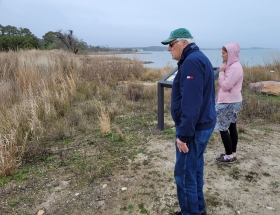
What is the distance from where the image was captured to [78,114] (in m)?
5.37

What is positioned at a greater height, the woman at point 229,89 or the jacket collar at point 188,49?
the jacket collar at point 188,49

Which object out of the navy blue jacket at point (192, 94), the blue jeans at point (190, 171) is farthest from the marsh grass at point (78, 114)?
the navy blue jacket at point (192, 94)

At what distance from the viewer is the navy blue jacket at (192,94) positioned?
1796mm

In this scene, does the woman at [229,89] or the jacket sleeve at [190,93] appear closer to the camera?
the jacket sleeve at [190,93]

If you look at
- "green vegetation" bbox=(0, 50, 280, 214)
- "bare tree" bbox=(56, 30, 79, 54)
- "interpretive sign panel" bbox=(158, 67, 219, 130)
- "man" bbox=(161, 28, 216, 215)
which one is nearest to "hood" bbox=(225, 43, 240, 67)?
"interpretive sign panel" bbox=(158, 67, 219, 130)

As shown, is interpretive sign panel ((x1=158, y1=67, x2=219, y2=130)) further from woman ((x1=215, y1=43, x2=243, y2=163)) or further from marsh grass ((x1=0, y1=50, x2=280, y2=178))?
woman ((x1=215, y1=43, x2=243, y2=163))

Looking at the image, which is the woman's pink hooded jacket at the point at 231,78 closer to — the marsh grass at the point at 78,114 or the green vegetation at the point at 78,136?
the green vegetation at the point at 78,136

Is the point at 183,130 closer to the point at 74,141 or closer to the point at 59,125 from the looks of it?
the point at 74,141

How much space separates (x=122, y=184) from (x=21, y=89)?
4820mm

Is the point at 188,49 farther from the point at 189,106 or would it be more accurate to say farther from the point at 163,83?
the point at 163,83

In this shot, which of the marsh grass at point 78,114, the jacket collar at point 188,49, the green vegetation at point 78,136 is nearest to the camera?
the jacket collar at point 188,49

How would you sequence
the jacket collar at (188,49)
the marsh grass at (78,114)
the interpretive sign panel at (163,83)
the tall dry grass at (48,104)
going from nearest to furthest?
the jacket collar at (188,49), the marsh grass at (78,114), the tall dry grass at (48,104), the interpretive sign panel at (163,83)

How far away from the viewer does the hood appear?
2.98 meters

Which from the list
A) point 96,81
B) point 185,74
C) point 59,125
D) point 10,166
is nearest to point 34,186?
point 10,166
